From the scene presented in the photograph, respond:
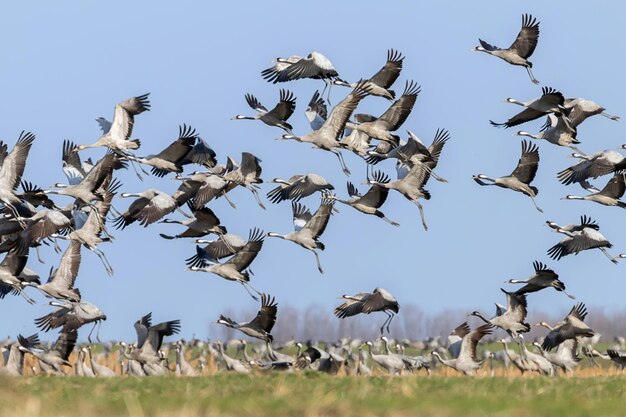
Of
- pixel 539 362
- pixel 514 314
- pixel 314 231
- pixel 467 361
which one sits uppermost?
pixel 314 231

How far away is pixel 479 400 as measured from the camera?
13711 mm

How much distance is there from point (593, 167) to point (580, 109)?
6.39ft

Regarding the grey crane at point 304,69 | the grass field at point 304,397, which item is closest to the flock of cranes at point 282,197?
the grey crane at point 304,69

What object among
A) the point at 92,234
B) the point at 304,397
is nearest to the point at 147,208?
the point at 92,234

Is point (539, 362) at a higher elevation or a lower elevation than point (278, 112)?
lower

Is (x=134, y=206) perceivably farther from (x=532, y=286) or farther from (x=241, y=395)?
(x=241, y=395)

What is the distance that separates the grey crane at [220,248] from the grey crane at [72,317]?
11.2 feet

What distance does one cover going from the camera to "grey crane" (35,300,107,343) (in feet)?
99.9

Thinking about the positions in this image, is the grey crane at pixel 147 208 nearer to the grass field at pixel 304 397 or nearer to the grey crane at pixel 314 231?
the grey crane at pixel 314 231

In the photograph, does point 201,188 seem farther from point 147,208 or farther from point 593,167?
point 593,167

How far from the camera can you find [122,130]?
3161 cm

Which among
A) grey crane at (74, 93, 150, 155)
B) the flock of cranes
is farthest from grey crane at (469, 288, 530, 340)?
grey crane at (74, 93, 150, 155)

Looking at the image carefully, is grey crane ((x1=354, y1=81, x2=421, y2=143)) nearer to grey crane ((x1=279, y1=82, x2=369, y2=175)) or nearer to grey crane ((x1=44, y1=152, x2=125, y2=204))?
grey crane ((x1=279, y1=82, x2=369, y2=175))

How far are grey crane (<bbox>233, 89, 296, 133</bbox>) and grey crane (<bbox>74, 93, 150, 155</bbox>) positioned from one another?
3210 millimetres
